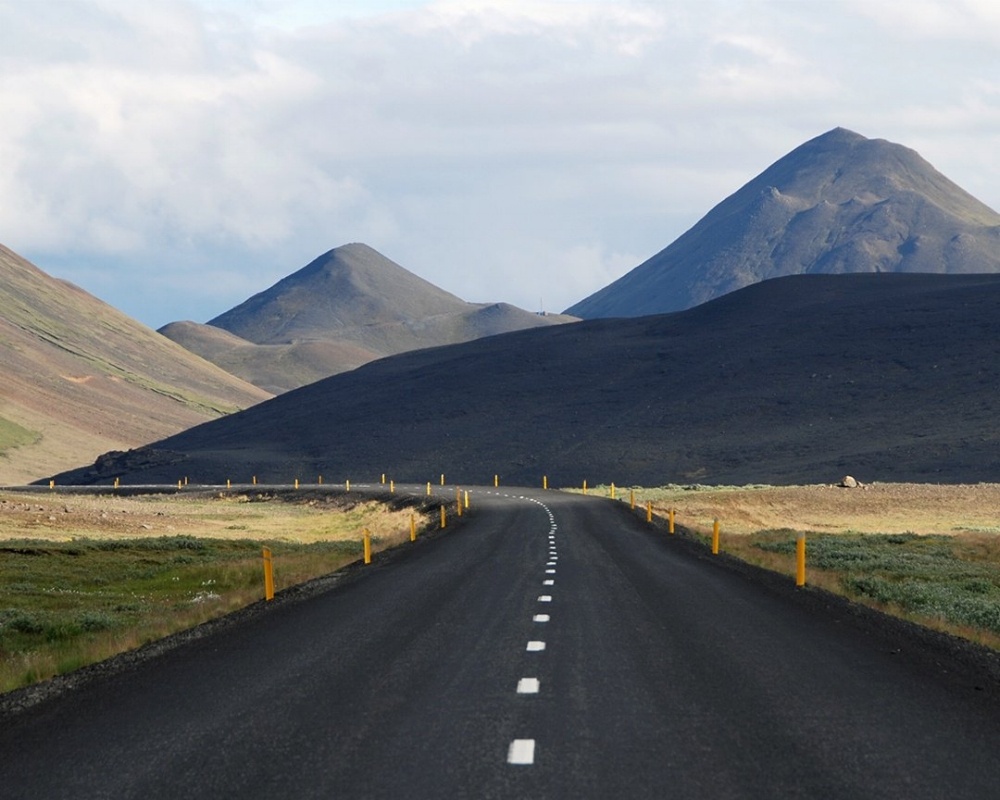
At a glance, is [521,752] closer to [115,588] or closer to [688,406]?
[115,588]

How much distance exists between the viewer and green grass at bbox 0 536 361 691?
64.3 ft

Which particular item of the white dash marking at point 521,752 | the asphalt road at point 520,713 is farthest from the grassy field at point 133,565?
the white dash marking at point 521,752

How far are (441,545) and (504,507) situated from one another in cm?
2309

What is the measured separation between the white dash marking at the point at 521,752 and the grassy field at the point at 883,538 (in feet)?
32.6

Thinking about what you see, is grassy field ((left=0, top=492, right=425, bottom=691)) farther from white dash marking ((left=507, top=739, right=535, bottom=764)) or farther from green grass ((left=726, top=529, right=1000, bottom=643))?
green grass ((left=726, top=529, right=1000, bottom=643))

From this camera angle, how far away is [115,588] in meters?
32.0

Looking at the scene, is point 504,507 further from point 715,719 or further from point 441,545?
point 715,719

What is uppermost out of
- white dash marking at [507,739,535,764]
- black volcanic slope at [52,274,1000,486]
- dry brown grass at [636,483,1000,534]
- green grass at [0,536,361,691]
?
black volcanic slope at [52,274,1000,486]

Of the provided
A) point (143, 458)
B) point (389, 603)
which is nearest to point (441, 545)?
point (389, 603)

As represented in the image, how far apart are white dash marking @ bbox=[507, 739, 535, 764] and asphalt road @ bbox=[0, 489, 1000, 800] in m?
0.04

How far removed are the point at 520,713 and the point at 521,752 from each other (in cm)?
160

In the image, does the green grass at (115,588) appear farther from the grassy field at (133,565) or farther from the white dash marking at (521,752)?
the white dash marking at (521,752)

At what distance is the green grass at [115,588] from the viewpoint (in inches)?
771

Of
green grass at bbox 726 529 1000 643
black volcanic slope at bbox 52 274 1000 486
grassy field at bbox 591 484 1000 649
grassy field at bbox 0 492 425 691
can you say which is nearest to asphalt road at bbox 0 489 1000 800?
grassy field at bbox 0 492 425 691
